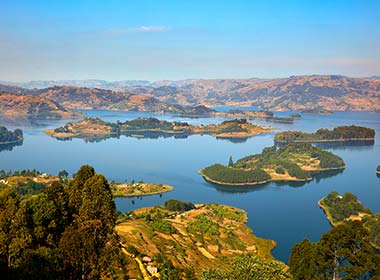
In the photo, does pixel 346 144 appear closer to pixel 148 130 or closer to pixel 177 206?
pixel 148 130

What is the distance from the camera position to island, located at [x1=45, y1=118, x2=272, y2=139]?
524 ft

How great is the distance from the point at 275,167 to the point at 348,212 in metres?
35.5

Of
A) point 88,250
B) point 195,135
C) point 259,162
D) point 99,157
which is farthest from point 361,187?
point 195,135

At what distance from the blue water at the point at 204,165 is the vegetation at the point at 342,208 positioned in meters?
1.58

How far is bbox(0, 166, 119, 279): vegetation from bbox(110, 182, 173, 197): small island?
54620mm

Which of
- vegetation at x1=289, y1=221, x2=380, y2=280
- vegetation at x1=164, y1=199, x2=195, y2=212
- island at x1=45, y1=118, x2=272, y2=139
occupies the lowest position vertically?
vegetation at x1=164, y1=199, x2=195, y2=212

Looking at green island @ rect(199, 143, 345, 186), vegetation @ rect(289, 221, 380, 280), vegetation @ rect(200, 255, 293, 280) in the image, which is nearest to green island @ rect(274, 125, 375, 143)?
green island @ rect(199, 143, 345, 186)

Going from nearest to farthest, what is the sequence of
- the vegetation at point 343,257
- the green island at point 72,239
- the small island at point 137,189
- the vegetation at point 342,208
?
the green island at point 72,239 → the vegetation at point 343,257 → the vegetation at point 342,208 → the small island at point 137,189

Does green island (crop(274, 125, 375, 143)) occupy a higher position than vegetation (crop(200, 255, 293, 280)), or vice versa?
vegetation (crop(200, 255, 293, 280))

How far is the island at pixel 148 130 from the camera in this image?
160 m

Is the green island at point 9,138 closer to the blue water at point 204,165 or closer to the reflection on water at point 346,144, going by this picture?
the blue water at point 204,165

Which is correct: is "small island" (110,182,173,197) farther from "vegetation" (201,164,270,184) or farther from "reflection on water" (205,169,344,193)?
"vegetation" (201,164,270,184)

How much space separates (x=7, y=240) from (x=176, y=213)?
43.4m

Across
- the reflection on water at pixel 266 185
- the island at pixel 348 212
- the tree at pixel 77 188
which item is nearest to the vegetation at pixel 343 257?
the tree at pixel 77 188
